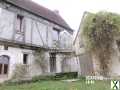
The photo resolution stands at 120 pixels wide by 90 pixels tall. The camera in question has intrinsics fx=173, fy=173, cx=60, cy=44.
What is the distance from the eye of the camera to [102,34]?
39.6ft

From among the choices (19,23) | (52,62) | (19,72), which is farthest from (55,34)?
(19,72)

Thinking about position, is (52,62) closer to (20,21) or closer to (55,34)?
(55,34)

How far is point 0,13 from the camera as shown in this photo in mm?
12422

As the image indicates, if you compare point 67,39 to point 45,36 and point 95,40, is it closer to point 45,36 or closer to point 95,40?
point 45,36

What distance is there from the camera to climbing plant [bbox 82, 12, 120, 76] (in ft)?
39.3

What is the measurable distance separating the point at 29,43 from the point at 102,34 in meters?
5.96

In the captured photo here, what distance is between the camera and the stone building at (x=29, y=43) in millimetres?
12539

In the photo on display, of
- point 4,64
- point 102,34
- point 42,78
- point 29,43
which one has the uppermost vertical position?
point 102,34

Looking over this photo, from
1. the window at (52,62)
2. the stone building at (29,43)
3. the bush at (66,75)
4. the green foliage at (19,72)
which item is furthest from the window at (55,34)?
the green foliage at (19,72)

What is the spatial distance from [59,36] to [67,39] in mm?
1150

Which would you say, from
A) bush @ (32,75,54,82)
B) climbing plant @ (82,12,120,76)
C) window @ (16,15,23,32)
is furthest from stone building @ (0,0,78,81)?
climbing plant @ (82,12,120,76)

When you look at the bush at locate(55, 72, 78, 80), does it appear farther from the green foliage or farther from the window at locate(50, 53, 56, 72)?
the green foliage

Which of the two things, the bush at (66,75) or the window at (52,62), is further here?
the window at (52,62)

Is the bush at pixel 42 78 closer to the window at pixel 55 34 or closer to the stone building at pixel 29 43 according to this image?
the stone building at pixel 29 43
